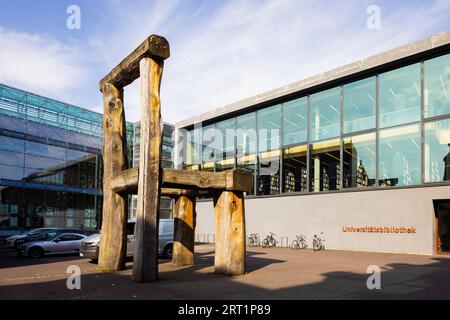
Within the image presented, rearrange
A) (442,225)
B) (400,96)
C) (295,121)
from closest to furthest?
(442,225)
(400,96)
(295,121)

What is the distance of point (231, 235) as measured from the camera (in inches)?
446

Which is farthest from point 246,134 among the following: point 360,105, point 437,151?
point 437,151

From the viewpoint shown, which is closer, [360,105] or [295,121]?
[360,105]

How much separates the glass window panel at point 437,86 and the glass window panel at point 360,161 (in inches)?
122

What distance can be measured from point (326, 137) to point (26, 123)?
2411 centimetres

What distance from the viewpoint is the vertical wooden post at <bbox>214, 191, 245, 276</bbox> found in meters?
11.3

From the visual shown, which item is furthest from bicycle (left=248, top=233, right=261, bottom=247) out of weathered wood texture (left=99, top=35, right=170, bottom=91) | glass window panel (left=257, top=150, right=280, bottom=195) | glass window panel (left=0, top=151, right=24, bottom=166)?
glass window panel (left=0, top=151, right=24, bottom=166)

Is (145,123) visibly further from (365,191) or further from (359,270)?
(365,191)

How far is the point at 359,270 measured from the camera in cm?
1279

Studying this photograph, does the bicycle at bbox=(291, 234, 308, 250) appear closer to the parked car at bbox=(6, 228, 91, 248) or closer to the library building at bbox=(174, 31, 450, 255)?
the library building at bbox=(174, 31, 450, 255)

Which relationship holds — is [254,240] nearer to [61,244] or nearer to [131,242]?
[61,244]

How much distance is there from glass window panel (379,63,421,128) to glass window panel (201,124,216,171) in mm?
13501

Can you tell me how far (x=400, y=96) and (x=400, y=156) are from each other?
3.02 metres
